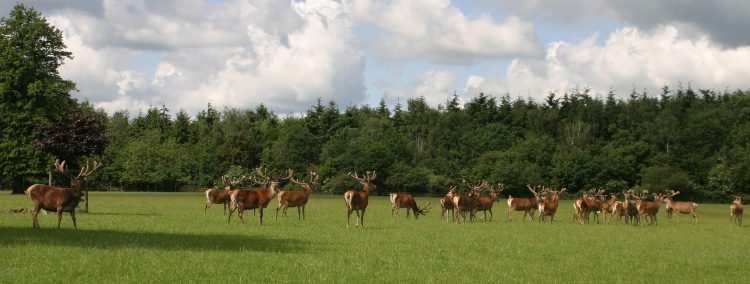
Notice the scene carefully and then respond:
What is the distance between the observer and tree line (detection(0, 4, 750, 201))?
88250 millimetres

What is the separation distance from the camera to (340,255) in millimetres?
15555

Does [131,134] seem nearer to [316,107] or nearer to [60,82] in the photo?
[316,107]

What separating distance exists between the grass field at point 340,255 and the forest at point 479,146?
65269 mm

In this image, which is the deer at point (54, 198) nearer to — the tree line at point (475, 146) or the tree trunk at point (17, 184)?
the tree trunk at point (17, 184)

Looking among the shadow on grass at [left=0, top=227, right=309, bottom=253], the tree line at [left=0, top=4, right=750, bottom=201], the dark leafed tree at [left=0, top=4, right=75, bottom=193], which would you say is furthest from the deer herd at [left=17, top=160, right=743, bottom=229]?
the tree line at [left=0, top=4, right=750, bottom=201]

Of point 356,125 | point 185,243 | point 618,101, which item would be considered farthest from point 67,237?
point 618,101

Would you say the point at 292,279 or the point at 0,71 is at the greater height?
the point at 0,71

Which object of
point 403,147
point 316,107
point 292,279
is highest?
point 316,107

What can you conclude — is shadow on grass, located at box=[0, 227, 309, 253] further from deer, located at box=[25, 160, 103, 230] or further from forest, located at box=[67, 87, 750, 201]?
forest, located at box=[67, 87, 750, 201]

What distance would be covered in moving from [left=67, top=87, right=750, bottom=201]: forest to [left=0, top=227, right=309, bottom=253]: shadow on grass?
221 feet

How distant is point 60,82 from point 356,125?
7658 centimetres

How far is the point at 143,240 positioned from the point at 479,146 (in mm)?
85450

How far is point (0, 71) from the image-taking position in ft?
137

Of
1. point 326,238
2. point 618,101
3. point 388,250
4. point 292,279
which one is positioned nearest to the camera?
point 292,279
